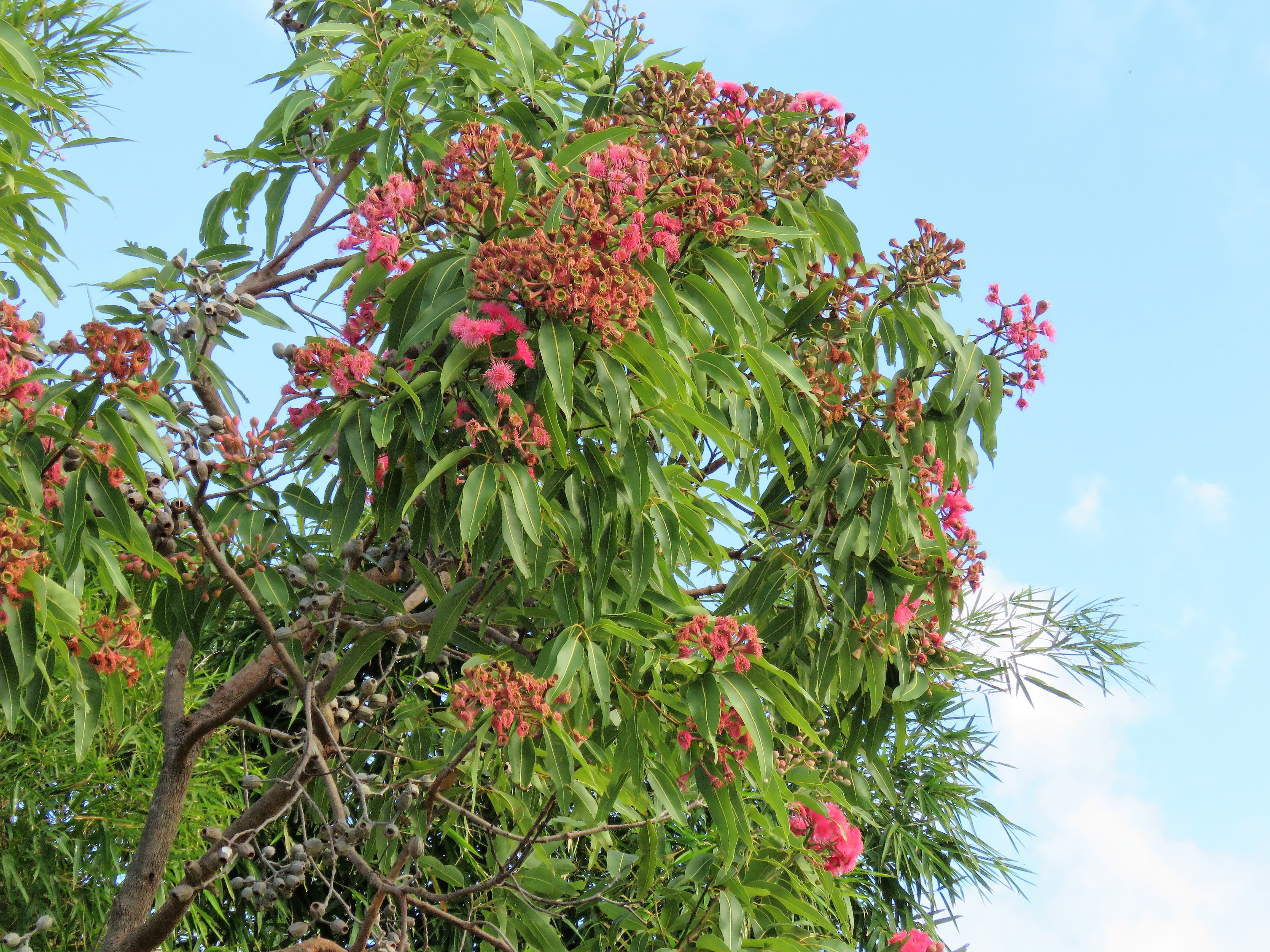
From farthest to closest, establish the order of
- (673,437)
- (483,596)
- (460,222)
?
1. (483,596)
2. (673,437)
3. (460,222)

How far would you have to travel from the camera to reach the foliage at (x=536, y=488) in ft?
5.55

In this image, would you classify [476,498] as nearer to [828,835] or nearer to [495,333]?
[495,333]

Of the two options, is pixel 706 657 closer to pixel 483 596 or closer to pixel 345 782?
pixel 483 596

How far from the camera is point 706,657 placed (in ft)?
6.02

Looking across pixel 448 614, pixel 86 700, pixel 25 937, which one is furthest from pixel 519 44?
pixel 25 937

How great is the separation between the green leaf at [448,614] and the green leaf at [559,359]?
0.38 meters

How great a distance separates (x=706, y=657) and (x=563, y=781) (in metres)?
0.28

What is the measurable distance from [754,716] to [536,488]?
470 millimetres

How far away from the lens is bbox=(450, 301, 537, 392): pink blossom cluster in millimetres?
1649

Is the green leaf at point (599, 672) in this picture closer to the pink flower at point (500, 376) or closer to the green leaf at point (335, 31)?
the pink flower at point (500, 376)

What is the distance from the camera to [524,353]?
65.5 inches

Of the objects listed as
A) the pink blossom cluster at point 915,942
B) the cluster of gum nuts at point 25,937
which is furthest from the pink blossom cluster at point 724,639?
the cluster of gum nuts at point 25,937

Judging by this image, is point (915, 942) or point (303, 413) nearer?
point (303, 413)

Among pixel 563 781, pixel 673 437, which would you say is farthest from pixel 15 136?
pixel 563 781
